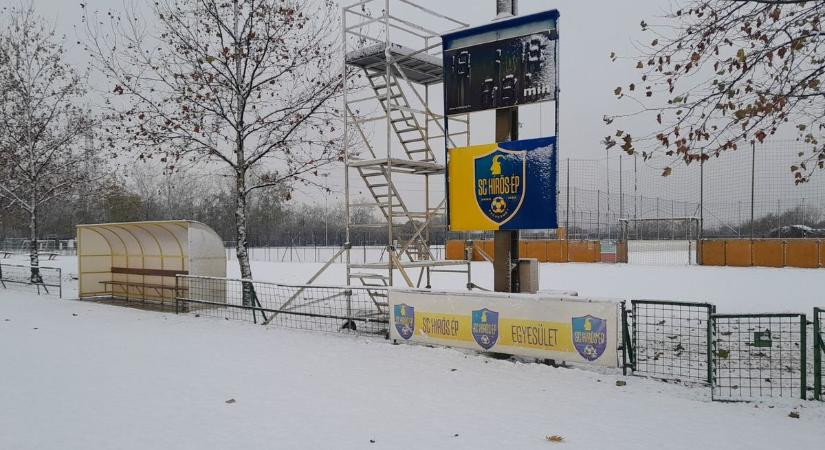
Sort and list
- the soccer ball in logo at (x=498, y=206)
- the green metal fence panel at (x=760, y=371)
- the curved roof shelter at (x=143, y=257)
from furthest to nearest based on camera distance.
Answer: the curved roof shelter at (x=143, y=257) → the soccer ball in logo at (x=498, y=206) → the green metal fence panel at (x=760, y=371)

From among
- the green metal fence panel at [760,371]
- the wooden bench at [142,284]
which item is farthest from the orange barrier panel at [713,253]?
the wooden bench at [142,284]

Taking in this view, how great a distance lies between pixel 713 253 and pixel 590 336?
82.6 ft

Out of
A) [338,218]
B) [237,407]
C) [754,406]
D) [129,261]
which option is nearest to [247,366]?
[237,407]

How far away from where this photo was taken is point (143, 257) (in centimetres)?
1734

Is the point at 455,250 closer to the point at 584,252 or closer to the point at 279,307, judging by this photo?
the point at 584,252

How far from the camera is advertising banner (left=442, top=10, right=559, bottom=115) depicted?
30.5 feet

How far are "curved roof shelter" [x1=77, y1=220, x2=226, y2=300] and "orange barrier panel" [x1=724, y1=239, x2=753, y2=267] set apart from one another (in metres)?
25.0

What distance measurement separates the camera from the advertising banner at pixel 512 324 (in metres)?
7.59

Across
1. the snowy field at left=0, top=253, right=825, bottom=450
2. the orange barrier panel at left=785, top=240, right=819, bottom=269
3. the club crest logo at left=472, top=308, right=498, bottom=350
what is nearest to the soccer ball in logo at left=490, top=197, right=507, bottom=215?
the club crest logo at left=472, top=308, right=498, bottom=350

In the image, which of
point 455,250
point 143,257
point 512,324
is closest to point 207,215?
point 455,250

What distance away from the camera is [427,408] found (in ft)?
21.1

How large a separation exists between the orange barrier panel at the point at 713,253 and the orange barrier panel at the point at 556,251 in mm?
7666

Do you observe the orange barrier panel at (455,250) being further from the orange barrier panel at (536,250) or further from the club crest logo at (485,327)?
the club crest logo at (485,327)

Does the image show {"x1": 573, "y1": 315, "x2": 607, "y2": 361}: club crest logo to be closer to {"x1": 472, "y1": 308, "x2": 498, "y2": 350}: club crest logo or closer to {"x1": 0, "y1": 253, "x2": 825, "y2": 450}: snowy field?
{"x1": 0, "y1": 253, "x2": 825, "y2": 450}: snowy field
